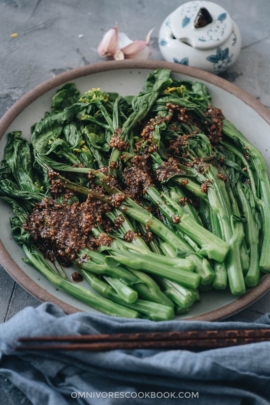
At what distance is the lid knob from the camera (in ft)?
13.3

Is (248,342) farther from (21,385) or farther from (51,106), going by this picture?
(51,106)

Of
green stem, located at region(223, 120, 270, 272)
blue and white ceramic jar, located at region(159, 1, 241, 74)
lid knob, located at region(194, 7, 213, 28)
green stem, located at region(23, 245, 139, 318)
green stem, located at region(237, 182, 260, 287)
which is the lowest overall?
green stem, located at region(23, 245, 139, 318)

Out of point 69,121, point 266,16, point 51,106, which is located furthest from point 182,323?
point 266,16

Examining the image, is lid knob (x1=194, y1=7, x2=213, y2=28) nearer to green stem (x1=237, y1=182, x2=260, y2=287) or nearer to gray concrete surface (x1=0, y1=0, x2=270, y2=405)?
gray concrete surface (x1=0, y1=0, x2=270, y2=405)

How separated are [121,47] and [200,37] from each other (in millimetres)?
692

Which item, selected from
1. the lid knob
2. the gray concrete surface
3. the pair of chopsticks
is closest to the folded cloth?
the pair of chopsticks

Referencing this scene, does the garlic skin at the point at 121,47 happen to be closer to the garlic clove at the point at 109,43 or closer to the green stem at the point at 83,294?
the garlic clove at the point at 109,43

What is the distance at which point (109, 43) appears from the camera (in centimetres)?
439

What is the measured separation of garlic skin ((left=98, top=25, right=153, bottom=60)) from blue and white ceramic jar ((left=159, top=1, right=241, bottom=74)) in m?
0.19

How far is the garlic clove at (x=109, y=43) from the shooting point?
14.4 feet

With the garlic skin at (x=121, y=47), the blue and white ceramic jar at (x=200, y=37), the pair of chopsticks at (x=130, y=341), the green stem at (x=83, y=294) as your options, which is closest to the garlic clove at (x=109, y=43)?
the garlic skin at (x=121, y=47)

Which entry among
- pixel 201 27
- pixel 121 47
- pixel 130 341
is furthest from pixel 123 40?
pixel 130 341

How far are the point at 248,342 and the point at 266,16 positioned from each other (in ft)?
11.1

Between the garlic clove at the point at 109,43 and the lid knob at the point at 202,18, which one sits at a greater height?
the lid knob at the point at 202,18
